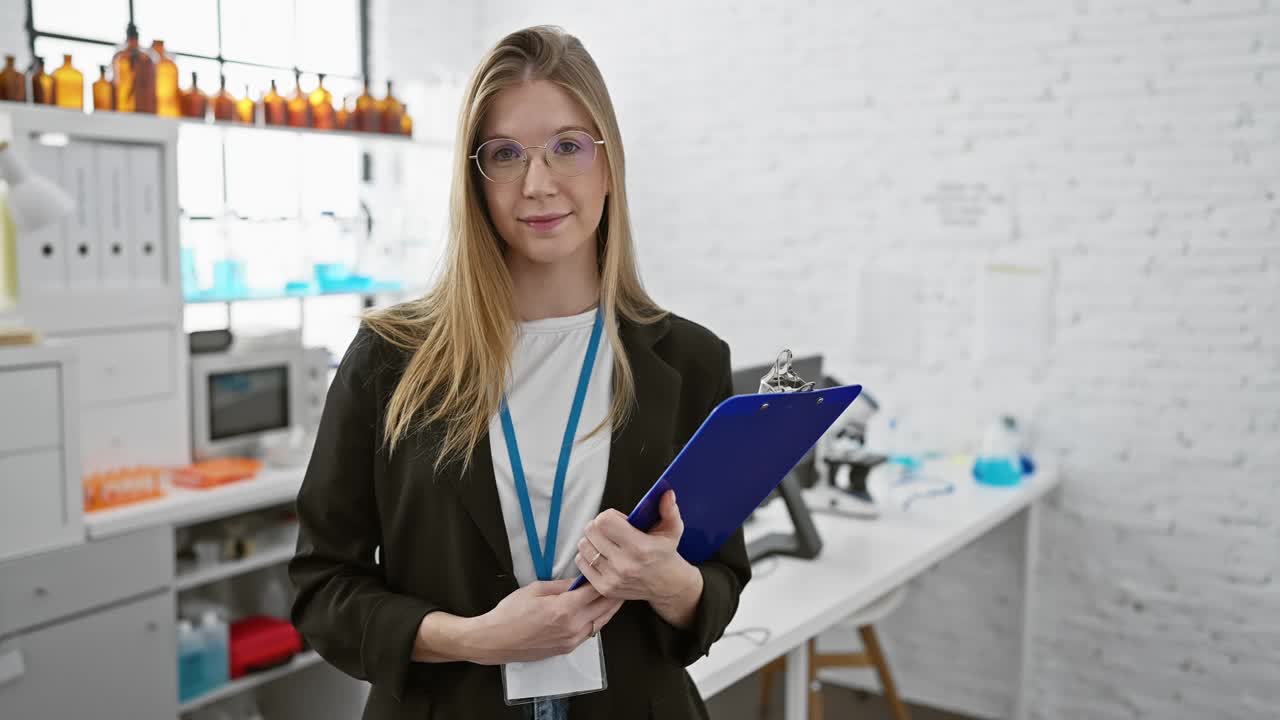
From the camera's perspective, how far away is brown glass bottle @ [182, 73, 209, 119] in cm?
335

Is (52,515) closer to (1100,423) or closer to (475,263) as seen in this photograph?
(475,263)

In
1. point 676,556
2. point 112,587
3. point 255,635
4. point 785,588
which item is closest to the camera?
point 676,556

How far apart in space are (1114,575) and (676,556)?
9.98ft

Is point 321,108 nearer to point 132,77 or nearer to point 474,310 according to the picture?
point 132,77

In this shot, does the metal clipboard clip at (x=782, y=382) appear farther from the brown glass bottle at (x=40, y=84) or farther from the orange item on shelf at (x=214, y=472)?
the brown glass bottle at (x=40, y=84)

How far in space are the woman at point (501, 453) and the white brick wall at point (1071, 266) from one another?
2.75 metres

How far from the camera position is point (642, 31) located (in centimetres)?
455

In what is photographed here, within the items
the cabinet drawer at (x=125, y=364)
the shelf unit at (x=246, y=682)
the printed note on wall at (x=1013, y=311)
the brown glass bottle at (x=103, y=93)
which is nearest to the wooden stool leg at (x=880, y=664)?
the printed note on wall at (x=1013, y=311)

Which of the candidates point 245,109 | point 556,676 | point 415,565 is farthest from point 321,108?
point 556,676

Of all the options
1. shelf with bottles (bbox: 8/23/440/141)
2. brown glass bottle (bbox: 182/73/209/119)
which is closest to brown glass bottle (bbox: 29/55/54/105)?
shelf with bottles (bbox: 8/23/440/141)

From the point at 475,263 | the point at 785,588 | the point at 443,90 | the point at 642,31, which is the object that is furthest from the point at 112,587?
the point at 642,31

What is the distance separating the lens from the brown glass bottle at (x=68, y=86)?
9.69ft

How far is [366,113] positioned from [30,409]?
184 centimetres

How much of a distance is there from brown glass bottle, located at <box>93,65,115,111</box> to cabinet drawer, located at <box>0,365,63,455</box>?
0.93 metres
